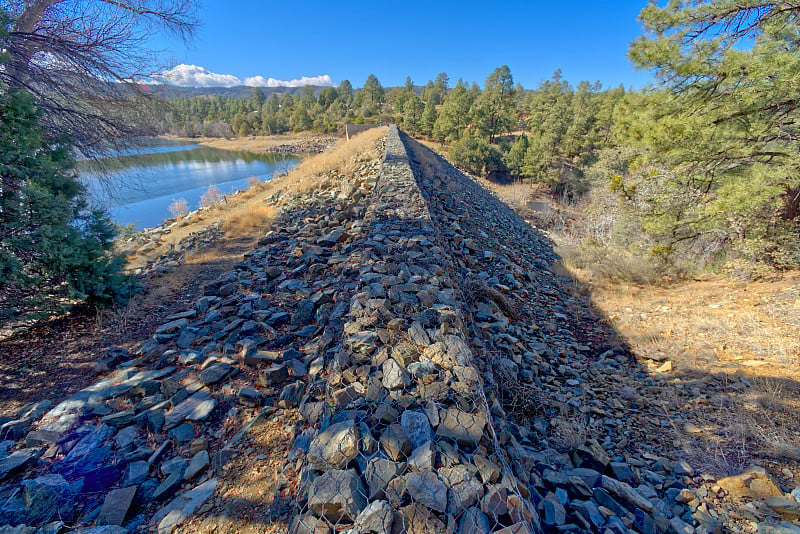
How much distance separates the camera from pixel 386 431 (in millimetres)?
1750

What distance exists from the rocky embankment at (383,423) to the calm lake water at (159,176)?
2816 mm

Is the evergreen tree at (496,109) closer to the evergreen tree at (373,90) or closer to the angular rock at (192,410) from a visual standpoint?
the evergreen tree at (373,90)

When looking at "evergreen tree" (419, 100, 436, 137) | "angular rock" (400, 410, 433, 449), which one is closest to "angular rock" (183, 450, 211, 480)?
"angular rock" (400, 410, 433, 449)

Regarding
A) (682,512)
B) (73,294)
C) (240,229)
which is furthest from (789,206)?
(240,229)

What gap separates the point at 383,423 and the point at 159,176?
31720 millimetres

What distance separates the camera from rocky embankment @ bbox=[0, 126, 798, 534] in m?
1.56

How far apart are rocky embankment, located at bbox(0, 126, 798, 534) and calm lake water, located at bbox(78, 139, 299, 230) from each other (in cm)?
282

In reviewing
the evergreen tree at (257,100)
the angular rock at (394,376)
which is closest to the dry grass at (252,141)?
the evergreen tree at (257,100)

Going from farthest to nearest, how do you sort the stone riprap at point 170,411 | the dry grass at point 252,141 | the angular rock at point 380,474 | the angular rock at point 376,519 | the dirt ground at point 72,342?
the dry grass at point 252,141 → the dirt ground at point 72,342 → the stone riprap at point 170,411 → the angular rock at point 380,474 → the angular rock at point 376,519

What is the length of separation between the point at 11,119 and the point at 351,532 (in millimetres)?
4904

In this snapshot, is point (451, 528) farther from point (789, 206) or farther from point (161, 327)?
point (789, 206)

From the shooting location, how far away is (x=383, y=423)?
1.82 m

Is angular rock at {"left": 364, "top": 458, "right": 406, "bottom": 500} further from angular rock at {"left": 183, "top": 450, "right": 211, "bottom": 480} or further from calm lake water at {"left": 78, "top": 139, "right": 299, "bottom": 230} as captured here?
calm lake water at {"left": 78, "top": 139, "right": 299, "bottom": 230}

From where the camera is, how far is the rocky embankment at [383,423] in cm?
156
